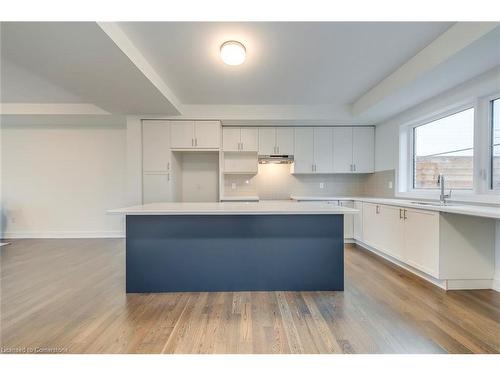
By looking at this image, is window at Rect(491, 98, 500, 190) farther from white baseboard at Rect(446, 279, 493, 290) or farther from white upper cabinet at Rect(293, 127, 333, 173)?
white upper cabinet at Rect(293, 127, 333, 173)

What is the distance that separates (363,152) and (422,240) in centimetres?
246

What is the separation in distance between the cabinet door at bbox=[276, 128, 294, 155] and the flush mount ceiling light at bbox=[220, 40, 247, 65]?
2377 millimetres

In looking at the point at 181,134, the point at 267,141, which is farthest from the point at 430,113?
the point at 181,134

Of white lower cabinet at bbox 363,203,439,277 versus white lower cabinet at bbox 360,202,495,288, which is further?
white lower cabinet at bbox 363,203,439,277

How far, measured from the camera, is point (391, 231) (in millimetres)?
3205

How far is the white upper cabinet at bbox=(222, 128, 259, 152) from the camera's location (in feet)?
15.1

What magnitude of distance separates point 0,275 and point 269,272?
3.33 meters

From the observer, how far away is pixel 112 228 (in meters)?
4.93

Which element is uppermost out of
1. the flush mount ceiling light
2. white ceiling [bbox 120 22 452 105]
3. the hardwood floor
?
white ceiling [bbox 120 22 452 105]

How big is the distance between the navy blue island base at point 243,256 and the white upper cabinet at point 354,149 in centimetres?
265

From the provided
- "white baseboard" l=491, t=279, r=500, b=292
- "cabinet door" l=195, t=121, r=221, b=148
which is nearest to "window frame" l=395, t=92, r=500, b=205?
"white baseboard" l=491, t=279, r=500, b=292

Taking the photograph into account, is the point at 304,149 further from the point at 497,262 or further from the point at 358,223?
the point at 497,262

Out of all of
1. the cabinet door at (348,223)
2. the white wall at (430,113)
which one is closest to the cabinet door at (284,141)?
the cabinet door at (348,223)
